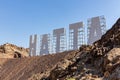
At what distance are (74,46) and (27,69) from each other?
170 feet

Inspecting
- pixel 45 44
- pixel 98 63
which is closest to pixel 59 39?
pixel 45 44

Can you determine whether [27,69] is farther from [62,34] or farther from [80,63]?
[62,34]

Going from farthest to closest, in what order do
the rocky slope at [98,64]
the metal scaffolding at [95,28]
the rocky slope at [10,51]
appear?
the metal scaffolding at [95,28] < the rocky slope at [10,51] < the rocky slope at [98,64]

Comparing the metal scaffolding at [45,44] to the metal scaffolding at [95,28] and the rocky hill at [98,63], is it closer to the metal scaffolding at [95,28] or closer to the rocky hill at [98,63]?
the metal scaffolding at [95,28]

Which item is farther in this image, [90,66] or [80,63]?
[80,63]

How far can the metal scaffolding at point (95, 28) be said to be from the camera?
91.2 meters

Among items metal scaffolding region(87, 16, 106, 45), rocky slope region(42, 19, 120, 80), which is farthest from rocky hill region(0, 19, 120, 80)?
metal scaffolding region(87, 16, 106, 45)

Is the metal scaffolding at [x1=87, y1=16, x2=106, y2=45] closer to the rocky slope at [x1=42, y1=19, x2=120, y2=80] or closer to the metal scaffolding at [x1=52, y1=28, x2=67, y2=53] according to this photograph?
the metal scaffolding at [x1=52, y1=28, x2=67, y2=53]

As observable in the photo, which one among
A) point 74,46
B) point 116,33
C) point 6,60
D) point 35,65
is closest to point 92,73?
point 116,33

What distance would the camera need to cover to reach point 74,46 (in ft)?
314

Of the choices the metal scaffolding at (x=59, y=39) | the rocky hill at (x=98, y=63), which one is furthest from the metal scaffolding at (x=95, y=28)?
the rocky hill at (x=98, y=63)

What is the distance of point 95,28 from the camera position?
3671 inches

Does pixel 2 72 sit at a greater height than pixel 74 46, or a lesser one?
lesser

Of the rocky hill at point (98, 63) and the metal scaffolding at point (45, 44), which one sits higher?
the metal scaffolding at point (45, 44)
